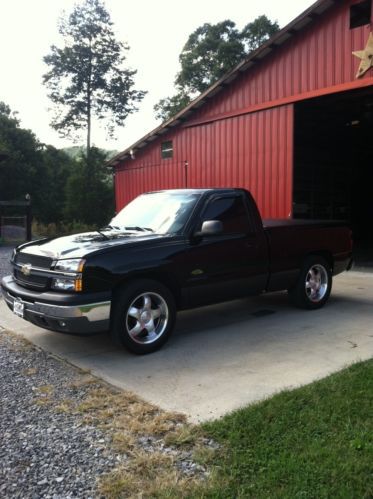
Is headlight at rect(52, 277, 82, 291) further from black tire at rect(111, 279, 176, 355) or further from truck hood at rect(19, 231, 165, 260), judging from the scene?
black tire at rect(111, 279, 176, 355)

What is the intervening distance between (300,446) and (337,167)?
1873cm

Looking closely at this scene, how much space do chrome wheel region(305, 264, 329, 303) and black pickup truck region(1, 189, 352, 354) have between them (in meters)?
0.02

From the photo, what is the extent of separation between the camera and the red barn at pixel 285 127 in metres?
11.0

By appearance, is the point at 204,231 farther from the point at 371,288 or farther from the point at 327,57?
the point at 327,57

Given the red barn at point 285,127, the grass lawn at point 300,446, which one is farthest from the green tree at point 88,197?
the grass lawn at point 300,446

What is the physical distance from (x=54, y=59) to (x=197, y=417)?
150 ft

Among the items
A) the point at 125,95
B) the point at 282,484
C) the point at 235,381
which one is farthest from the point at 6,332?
the point at 125,95

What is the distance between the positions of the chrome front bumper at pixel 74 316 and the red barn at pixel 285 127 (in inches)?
328

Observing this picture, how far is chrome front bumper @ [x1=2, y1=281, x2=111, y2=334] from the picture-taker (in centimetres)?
479

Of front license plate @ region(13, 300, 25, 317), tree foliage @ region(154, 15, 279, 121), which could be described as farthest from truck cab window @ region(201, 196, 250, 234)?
tree foliage @ region(154, 15, 279, 121)

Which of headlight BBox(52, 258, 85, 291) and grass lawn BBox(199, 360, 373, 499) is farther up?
headlight BBox(52, 258, 85, 291)

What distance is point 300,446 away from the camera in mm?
3189

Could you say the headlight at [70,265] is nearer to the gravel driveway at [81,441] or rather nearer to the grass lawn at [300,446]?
the gravel driveway at [81,441]

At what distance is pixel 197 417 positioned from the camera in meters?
3.74
